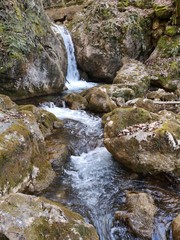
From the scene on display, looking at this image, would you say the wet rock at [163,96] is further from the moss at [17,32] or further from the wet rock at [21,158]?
the wet rock at [21,158]

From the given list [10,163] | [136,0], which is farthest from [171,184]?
[136,0]

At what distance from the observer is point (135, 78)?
12664 mm

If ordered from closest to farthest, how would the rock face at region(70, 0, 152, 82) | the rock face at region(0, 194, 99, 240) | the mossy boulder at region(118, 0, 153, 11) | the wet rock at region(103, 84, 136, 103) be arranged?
the rock face at region(0, 194, 99, 240) < the wet rock at region(103, 84, 136, 103) < the rock face at region(70, 0, 152, 82) < the mossy boulder at region(118, 0, 153, 11)

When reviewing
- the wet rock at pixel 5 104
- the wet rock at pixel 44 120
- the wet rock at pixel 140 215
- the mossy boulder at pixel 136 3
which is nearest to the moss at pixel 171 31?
the mossy boulder at pixel 136 3

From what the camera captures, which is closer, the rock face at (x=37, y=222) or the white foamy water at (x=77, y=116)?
the rock face at (x=37, y=222)

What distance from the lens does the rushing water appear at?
188 inches

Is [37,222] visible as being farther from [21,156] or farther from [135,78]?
[135,78]

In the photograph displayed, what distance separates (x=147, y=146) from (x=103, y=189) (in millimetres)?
1373

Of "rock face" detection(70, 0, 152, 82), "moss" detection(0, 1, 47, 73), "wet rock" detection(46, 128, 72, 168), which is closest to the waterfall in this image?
"rock face" detection(70, 0, 152, 82)

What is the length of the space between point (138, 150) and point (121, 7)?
488 inches

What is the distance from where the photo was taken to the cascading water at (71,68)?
13688 mm

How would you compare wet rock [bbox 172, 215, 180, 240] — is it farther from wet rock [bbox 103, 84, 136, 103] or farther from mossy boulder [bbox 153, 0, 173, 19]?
mossy boulder [bbox 153, 0, 173, 19]

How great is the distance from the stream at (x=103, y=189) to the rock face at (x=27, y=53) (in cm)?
390

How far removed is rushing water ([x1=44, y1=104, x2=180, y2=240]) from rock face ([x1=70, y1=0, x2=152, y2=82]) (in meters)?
7.68
